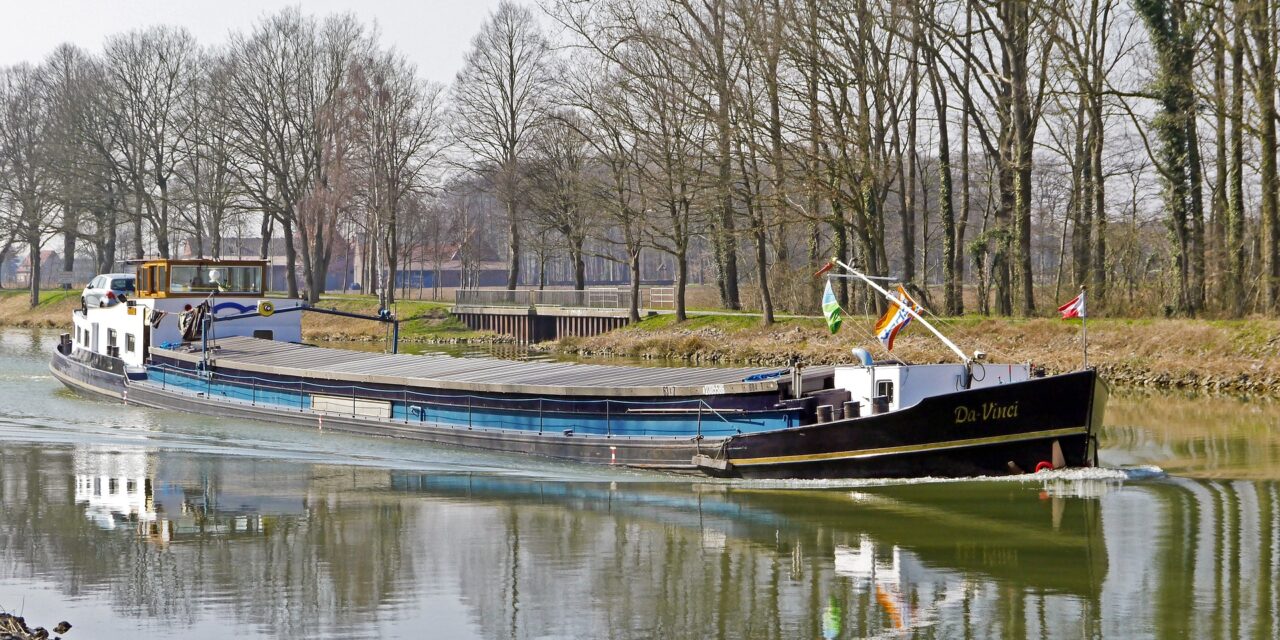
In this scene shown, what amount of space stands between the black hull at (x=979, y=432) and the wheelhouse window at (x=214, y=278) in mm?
20943

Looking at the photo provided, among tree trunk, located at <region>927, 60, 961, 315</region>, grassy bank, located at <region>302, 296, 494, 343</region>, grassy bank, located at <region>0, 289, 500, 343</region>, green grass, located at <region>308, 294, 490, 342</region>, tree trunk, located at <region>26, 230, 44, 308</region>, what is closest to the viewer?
tree trunk, located at <region>927, 60, 961, 315</region>

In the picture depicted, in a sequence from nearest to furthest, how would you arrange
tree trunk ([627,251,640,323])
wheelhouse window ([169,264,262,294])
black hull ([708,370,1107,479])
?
black hull ([708,370,1107,479]) → wheelhouse window ([169,264,262,294]) → tree trunk ([627,251,640,323])

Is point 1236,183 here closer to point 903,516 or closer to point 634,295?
point 903,516

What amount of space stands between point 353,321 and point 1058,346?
39830 mm

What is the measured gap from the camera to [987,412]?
59.0ft

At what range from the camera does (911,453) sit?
715 inches

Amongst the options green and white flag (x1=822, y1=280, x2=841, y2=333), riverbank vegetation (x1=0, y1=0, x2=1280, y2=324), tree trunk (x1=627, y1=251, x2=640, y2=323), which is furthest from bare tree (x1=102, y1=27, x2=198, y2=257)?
green and white flag (x1=822, y1=280, x2=841, y2=333)

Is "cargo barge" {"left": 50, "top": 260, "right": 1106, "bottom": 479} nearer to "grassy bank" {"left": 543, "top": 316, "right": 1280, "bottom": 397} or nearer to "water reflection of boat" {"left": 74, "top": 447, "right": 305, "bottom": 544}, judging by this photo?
"water reflection of boat" {"left": 74, "top": 447, "right": 305, "bottom": 544}

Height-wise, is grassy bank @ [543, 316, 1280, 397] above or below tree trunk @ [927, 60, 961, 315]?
below

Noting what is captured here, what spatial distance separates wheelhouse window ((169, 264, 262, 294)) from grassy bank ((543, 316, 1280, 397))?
1557 cm

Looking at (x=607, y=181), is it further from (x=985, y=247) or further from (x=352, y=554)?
(x=352, y=554)

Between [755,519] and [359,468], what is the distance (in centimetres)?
819

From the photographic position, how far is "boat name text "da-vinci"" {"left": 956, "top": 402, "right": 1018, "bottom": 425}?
17.9 meters

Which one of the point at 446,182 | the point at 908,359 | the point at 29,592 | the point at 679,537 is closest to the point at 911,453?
the point at 679,537
